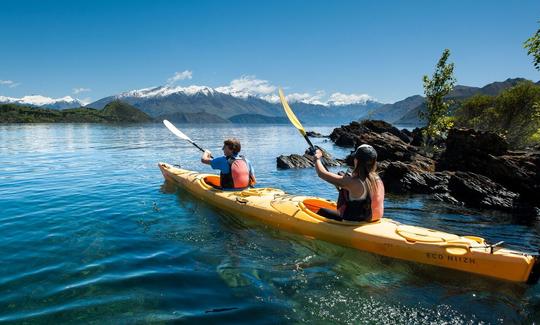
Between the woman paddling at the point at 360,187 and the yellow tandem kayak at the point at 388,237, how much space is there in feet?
0.79

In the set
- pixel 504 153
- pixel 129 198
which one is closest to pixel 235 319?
pixel 129 198

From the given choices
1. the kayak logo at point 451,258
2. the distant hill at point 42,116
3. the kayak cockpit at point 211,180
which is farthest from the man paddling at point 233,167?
the distant hill at point 42,116

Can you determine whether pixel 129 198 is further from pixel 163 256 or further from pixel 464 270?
pixel 464 270

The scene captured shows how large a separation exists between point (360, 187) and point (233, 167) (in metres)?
4.83

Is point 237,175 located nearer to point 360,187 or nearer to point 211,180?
point 211,180

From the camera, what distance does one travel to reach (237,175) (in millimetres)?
11359

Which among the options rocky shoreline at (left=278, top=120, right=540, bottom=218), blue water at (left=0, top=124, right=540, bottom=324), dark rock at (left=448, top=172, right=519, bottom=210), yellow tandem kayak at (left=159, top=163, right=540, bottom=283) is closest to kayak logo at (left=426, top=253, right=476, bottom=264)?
yellow tandem kayak at (left=159, top=163, right=540, bottom=283)

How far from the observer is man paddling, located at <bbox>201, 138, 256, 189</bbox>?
10.9 m

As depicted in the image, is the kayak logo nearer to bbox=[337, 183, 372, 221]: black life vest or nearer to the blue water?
the blue water

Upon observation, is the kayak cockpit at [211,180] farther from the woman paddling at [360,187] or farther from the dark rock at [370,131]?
the dark rock at [370,131]

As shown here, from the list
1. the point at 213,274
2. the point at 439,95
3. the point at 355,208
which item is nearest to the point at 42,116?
the point at 439,95

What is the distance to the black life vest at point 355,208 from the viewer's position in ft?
25.7

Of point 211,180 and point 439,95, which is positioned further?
point 439,95

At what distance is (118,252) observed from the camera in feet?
25.7
